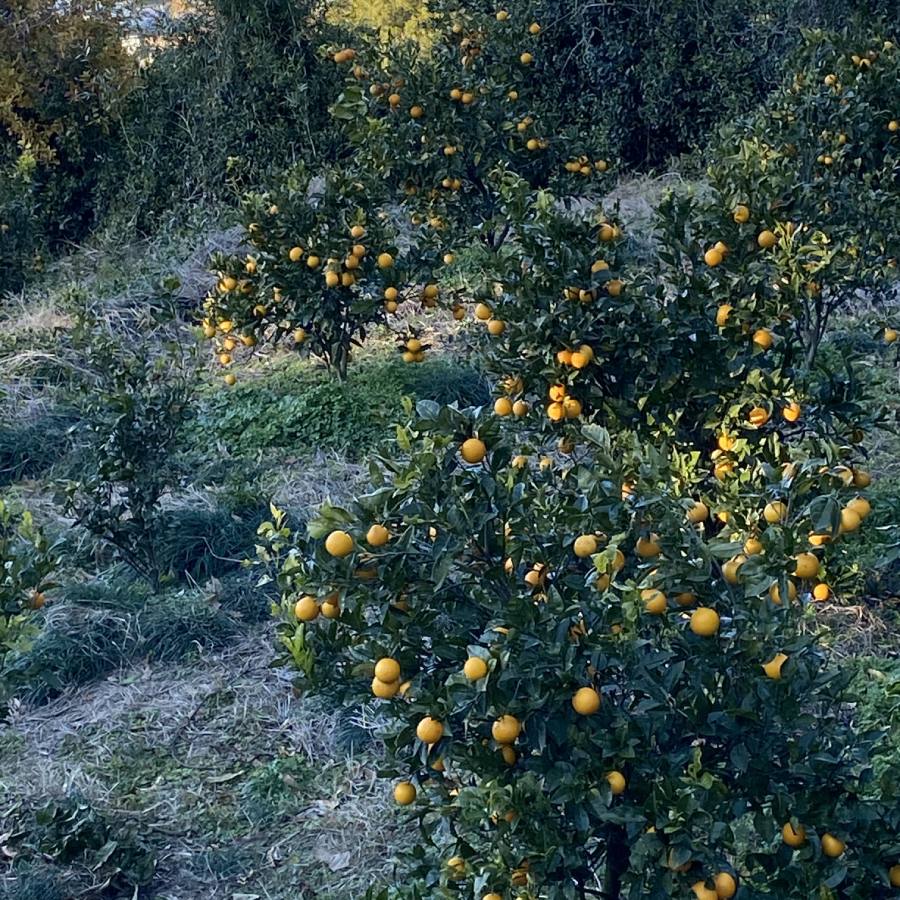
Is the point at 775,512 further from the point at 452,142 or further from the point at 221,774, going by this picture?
the point at 452,142

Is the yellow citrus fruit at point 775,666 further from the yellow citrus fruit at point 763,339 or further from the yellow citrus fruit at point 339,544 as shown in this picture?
the yellow citrus fruit at point 763,339

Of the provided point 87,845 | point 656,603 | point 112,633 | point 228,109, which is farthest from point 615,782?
point 228,109

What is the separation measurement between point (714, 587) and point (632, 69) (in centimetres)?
846

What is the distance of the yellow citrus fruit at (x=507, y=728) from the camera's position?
6.24 feet

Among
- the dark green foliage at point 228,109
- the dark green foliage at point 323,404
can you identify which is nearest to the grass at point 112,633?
the dark green foliage at point 323,404

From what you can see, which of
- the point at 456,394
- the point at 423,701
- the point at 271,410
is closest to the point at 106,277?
the point at 271,410

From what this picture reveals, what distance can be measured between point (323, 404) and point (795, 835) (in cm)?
428

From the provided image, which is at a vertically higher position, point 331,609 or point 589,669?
point 331,609

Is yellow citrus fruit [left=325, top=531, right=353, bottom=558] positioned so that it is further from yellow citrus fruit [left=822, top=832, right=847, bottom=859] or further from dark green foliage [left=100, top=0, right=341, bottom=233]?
dark green foliage [left=100, top=0, right=341, bottom=233]

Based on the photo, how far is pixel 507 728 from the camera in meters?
1.90

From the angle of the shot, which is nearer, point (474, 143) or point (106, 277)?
point (474, 143)

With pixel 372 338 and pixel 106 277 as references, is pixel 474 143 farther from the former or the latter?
pixel 106 277

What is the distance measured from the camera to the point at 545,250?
3758 millimetres

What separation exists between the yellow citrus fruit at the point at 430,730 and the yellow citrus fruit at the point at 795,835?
1.95 feet
